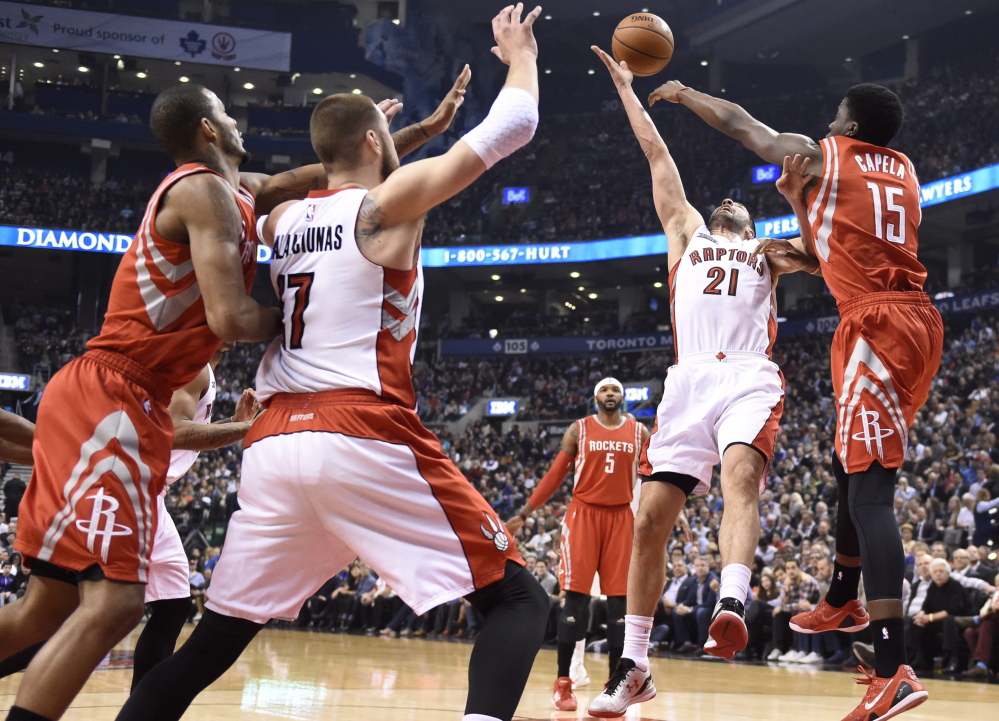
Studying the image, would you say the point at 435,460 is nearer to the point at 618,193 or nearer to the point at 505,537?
the point at 505,537

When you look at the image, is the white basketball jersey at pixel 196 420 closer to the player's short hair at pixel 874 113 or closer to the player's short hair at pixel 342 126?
the player's short hair at pixel 342 126

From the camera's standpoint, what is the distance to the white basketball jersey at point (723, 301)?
548 centimetres

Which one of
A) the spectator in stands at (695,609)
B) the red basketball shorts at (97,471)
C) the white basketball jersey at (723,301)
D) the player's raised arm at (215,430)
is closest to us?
the red basketball shorts at (97,471)

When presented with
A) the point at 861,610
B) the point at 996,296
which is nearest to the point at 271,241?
the point at 861,610

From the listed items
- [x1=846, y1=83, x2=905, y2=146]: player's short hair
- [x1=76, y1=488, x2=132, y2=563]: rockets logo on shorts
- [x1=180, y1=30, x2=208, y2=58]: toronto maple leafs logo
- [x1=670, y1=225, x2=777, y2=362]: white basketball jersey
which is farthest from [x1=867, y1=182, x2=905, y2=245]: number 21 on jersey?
[x1=180, y1=30, x2=208, y2=58]: toronto maple leafs logo

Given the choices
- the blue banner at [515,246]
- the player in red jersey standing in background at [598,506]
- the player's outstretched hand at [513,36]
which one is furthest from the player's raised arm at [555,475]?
the blue banner at [515,246]

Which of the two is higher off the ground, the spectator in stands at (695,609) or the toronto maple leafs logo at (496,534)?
the toronto maple leafs logo at (496,534)

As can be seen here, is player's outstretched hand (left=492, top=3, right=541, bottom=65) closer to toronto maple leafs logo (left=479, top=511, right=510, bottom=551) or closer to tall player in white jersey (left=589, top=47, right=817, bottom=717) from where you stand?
toronto maple leafs logo (left=479, top=511, right=510, bottom=551)

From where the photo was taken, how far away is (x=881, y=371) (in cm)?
445

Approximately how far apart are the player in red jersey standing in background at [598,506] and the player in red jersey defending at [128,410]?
202 inches

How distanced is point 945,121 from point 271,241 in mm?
31212

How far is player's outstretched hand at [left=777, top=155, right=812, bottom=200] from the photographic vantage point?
4.79 metres

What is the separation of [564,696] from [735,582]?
2938mm

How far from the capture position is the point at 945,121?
30484 mm
